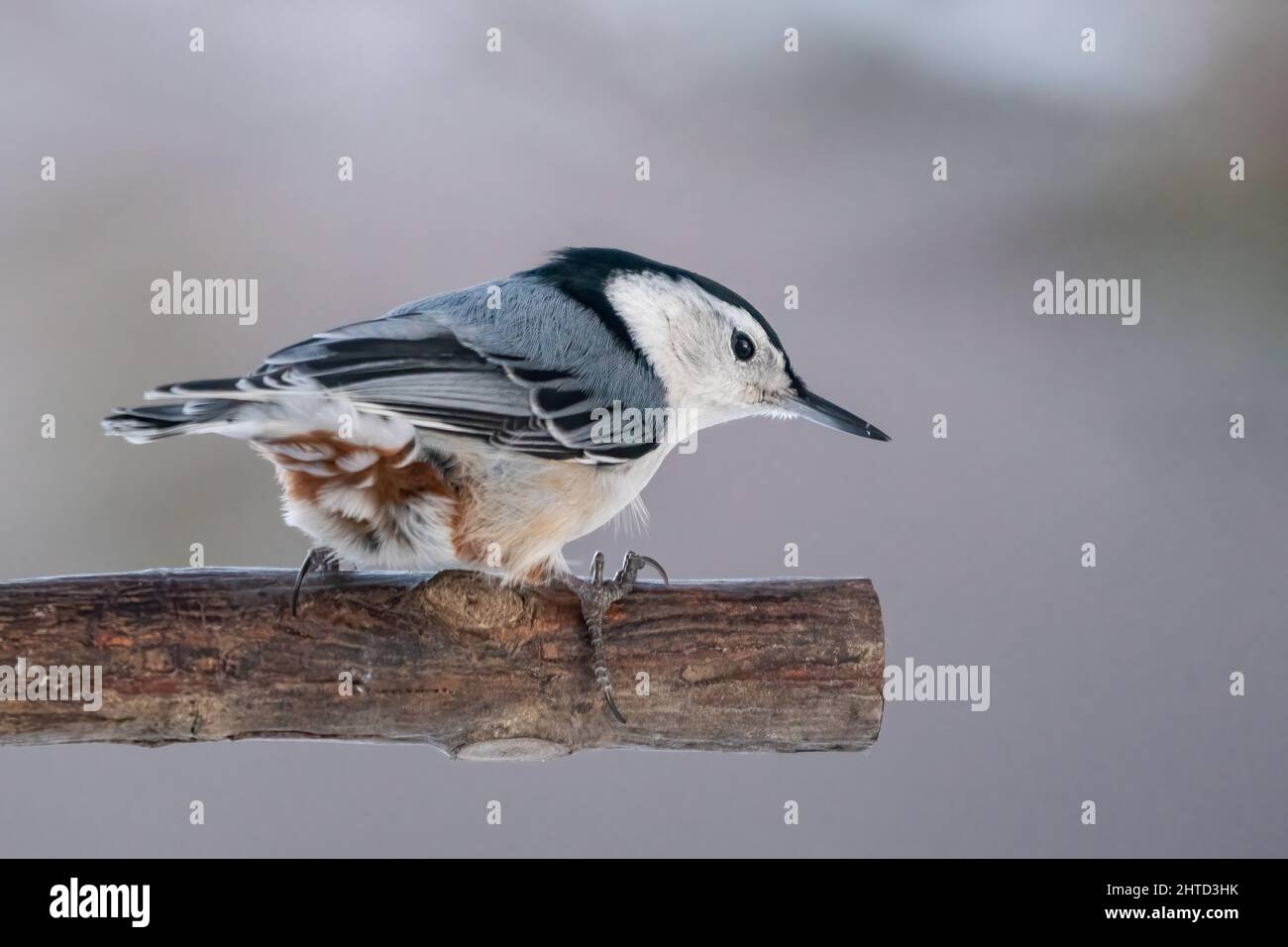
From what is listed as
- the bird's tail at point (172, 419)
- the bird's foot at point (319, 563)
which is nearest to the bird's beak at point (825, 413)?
the bird's foot at point (319, 563)

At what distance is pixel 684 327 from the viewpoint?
1.54 meters

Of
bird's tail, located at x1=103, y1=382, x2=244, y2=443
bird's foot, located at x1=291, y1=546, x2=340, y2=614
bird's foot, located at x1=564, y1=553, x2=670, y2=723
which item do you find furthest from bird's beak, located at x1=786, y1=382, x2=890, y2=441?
bird's tail, located at x1=103, y1=382, x2=244, y2=443

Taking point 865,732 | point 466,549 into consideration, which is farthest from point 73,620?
point 865,732

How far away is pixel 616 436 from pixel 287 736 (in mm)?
521

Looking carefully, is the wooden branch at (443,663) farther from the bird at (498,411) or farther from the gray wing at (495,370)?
the gray wing at (495,370)

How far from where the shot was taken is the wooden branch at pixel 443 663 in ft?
4.45

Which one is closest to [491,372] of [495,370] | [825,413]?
[495,370]

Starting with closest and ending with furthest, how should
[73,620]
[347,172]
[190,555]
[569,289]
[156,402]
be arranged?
[156,402] → [73,620] → [569,289] → [190,555] → [347,172]

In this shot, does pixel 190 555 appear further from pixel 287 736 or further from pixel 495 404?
pixel 495 404

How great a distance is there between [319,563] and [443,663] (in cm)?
22

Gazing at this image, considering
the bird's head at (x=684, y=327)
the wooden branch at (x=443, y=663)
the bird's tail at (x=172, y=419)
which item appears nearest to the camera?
the bird's tail at (x=172, y=419)

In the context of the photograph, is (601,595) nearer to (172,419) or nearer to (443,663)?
(443,663)

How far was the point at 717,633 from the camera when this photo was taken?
141 centimetres

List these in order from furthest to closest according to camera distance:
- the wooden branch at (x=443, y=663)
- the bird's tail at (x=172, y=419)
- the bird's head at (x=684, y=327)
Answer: the bird's head at (x=684, y=327) → the wooden branch at (x=443, y=663) → the bird's tail at (x=172, y=419)
